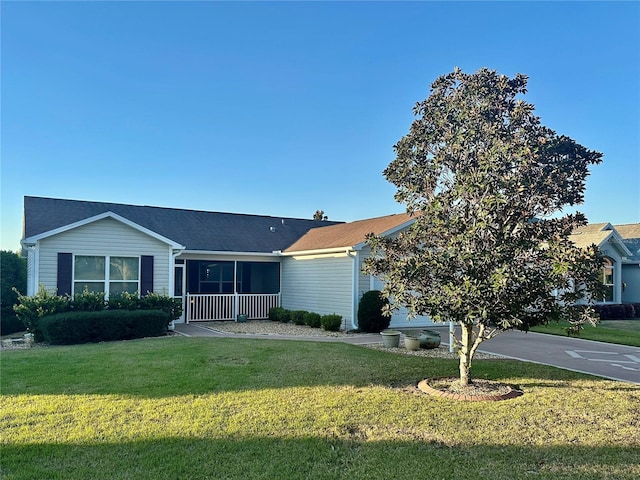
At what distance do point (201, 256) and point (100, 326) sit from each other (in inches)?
243

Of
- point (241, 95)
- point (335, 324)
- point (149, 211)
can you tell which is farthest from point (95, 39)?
point (335, 324)

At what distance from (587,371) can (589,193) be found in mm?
3929

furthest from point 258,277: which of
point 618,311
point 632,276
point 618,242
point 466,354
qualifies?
point 632,276

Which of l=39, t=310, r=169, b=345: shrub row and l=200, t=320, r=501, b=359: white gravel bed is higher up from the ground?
l=39, t=310, r=169, b=345: shrub row

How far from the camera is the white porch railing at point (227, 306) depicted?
1761cm

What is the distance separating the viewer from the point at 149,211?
2042cm

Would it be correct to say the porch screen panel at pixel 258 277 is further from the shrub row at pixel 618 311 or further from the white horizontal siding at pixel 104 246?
the shrub row at pixel 618 311

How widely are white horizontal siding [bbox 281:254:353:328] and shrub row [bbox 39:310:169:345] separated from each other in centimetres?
580

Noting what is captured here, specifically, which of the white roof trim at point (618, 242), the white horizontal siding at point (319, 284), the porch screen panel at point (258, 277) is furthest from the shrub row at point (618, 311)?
the porch screen panel at point (258, 277)

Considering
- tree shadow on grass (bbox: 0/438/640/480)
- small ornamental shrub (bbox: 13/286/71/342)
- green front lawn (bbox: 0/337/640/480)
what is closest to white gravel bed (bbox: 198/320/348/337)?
small ornamental shrub (bbox: 13/286/71/342)

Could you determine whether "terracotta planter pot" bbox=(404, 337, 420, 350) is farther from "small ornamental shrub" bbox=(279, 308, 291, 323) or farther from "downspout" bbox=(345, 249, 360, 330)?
"small ornamental shrub" bbox=(279, 308, 291, 323)

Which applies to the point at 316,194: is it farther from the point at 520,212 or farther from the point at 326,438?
the point at 326,438

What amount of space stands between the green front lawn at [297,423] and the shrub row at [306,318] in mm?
6041

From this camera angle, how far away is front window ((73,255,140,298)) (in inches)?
548
